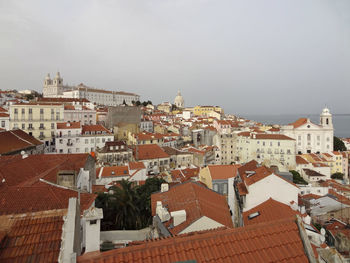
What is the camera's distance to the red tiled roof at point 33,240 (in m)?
4.06

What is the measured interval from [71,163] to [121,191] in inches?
196

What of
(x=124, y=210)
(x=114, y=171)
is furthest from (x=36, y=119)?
(x=124, y=210)

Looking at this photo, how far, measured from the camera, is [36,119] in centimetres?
4600

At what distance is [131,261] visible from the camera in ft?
12.1

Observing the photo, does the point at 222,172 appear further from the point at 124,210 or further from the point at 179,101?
the point at 179,101

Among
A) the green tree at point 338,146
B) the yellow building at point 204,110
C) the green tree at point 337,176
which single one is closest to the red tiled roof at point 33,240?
the green tree at point 337,176

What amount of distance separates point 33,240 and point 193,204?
7579mm

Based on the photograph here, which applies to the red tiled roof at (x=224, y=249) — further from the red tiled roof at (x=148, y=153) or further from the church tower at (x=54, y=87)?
the church tower at (x=54, y=87)

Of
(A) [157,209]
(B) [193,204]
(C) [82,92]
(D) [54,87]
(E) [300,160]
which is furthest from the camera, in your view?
(D) [54,87]

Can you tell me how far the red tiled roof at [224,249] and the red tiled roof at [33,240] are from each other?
0.78m

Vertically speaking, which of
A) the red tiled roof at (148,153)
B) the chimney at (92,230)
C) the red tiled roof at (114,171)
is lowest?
the red tiled roof at (114,171)

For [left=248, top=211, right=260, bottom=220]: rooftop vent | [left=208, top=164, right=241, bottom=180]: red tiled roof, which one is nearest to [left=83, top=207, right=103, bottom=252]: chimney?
[left=248, top=211, right=260, bottom=220]: rooftop vent

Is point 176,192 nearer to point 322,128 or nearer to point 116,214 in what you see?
point 116,214

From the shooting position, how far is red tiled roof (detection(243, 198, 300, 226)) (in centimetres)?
1138
